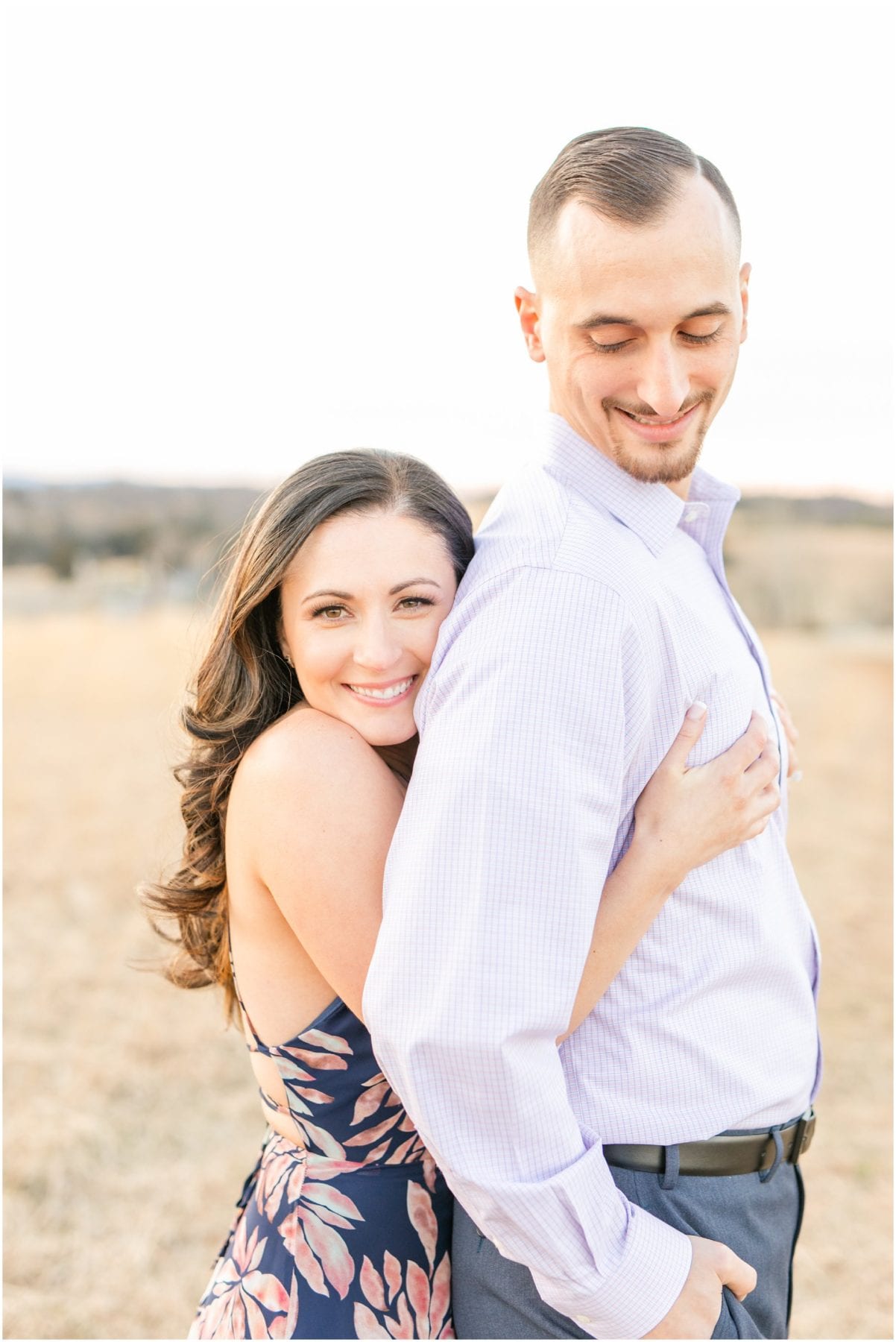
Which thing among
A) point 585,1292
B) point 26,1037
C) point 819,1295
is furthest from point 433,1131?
point 26,1037

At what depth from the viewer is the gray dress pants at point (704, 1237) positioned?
62.2 inches

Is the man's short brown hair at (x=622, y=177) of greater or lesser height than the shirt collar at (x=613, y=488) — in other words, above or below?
above

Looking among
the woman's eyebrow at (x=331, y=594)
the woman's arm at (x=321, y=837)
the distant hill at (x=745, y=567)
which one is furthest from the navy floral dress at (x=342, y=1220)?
the distant hill at (x=745, y=567)

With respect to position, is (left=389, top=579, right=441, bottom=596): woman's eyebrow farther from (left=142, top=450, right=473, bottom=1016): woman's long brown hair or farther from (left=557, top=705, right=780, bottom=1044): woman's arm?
(left=557, top=705, right=780, bottom=1044): woman's arm

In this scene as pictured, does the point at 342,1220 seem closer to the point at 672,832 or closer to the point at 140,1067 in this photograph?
the point at 672,832

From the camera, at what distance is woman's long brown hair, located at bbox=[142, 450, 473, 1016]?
1.78 meters

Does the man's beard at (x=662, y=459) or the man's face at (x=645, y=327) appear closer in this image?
the man's face at (x=645, y=327)

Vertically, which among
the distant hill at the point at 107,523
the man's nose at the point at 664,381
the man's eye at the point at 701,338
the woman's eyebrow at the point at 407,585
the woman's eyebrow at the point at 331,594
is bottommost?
the distant hill at the point at 107,523

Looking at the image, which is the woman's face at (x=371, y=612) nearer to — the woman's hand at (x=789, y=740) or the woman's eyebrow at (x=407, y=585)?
the woman's eyebrow at (x=407, y=585)

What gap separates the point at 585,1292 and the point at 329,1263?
46cm

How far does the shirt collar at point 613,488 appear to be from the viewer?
1726 millimetres

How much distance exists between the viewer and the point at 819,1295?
147 inches

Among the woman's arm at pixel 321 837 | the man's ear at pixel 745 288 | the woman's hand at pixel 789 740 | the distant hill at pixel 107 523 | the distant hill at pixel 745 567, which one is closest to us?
the woman's arm at pixel 321 837

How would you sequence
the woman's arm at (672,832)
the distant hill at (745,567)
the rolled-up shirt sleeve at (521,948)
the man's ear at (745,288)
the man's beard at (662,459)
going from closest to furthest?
the rolled-up shirt sleeve at (521,948) < the woman's arm at (672,832) < the man's beard at (662,459) < the man's ear at (745,288) < the distant hill at (745,567)
